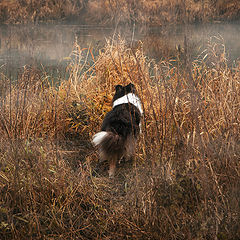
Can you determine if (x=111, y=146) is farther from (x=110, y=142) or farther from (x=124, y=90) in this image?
(x=124, y=90)

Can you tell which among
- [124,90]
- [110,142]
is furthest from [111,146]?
[124,90]

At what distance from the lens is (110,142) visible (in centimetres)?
293

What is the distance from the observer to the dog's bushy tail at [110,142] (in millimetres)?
2937

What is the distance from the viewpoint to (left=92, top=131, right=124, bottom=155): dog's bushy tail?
2.94 meters

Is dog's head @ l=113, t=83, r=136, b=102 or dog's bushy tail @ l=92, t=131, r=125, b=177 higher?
dog's head @ l=113, t=83, r=136, b=102

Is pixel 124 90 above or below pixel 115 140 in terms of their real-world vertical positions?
above

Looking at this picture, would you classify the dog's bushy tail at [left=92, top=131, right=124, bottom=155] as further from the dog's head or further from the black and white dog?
the dog's head

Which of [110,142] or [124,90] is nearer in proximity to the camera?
[110,142]

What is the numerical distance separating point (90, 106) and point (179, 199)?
7.87 ft

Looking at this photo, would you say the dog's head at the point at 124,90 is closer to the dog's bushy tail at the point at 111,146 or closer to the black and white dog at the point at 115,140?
the black and white dog at the point at 115,140

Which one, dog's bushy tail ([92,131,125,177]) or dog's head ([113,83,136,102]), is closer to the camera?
dog's bushy tail ([92,131,125,177])

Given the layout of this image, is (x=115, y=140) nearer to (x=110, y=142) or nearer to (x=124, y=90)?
(x=110, y=142)

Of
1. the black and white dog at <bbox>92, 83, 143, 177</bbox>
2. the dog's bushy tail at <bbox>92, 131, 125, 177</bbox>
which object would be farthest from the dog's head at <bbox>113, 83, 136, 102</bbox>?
the dog's bushy tail at <bbox>92, 131, 125, 177</bbox>

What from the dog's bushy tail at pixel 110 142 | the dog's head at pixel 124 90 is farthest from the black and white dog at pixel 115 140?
the dog's head at pixel 124 90
